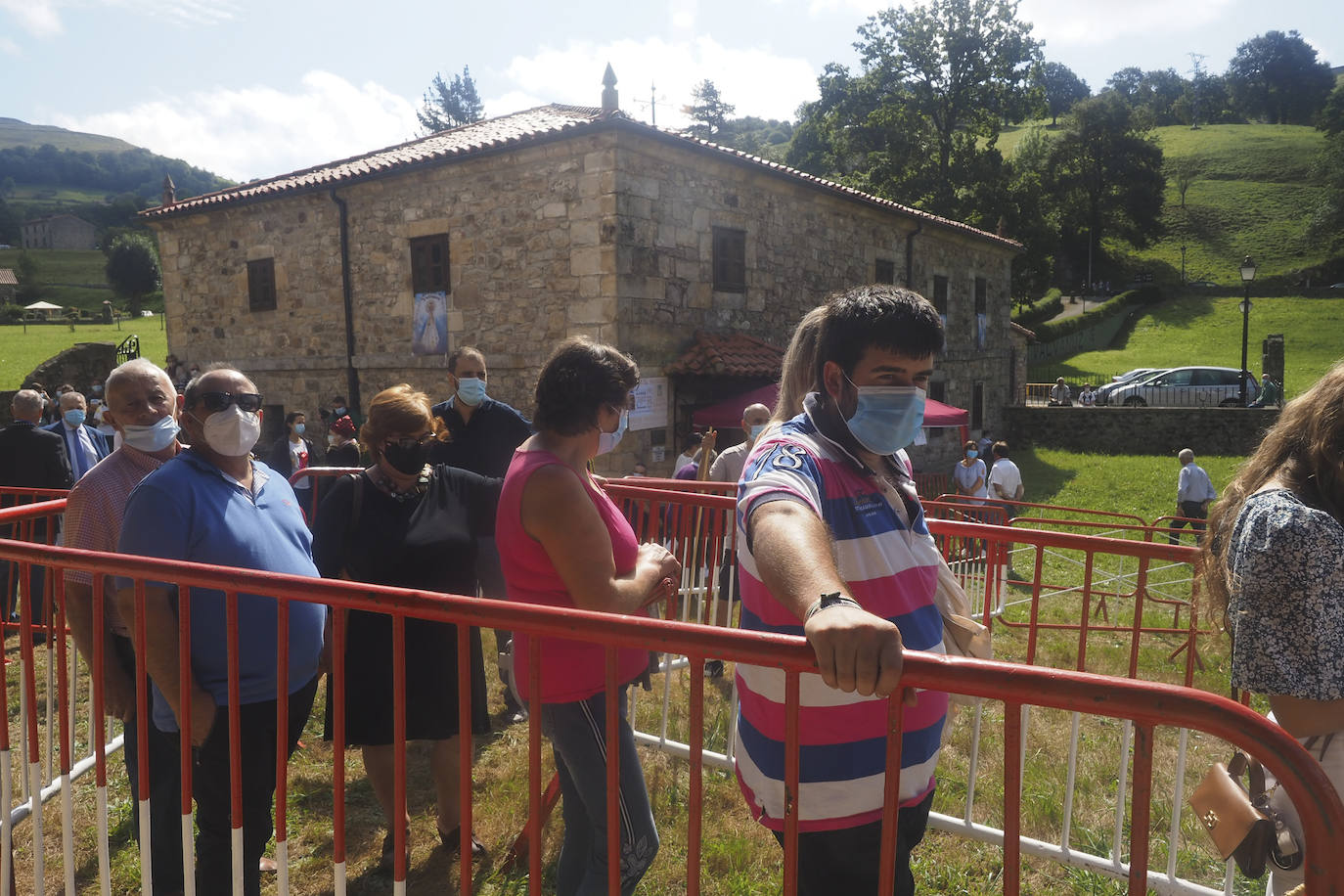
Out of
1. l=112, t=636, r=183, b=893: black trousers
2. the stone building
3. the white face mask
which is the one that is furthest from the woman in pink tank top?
the stone building

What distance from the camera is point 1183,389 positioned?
27516 mm

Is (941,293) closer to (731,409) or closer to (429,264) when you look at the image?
(731,409)

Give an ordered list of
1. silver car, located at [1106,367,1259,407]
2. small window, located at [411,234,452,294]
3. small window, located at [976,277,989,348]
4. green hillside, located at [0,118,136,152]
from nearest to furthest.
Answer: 1. small window, located at [411,234,452,294]
2. small window, located at [976,277,989,348]
3. silver car, located at [1106,367,1259,407]
4. green hillside, located at [0,118,136,152]

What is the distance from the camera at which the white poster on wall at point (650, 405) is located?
12.0 metres

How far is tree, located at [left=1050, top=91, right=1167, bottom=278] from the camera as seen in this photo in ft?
166

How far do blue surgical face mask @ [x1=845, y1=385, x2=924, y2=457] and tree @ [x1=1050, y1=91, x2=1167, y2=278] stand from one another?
180 ft

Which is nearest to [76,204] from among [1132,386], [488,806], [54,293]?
[54,293]

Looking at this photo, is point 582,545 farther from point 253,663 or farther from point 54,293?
point 54,293

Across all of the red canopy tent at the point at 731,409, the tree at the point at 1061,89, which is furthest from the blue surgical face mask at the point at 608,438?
the tree at the point at 1061,89

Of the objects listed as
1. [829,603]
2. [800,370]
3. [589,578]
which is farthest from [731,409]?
[829,603]

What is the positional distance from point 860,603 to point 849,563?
109 millimetres

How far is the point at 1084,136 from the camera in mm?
51469

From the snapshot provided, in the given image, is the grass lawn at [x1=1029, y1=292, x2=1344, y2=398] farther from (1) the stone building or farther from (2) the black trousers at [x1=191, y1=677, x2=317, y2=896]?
(1) the stone building

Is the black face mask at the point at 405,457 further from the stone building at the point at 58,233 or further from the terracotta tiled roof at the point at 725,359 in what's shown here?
the stone building at the point at 58,233
